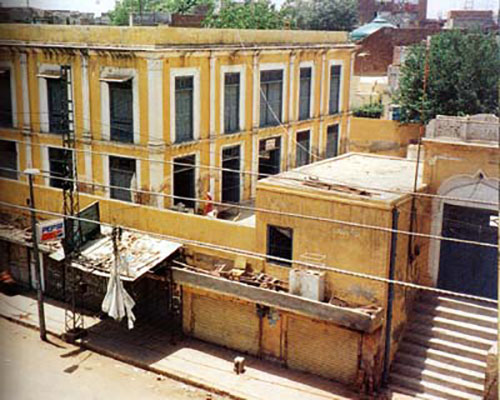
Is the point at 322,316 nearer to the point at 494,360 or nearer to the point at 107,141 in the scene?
the point at 494,360

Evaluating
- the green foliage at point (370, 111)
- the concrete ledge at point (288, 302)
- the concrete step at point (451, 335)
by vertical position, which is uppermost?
the green foliage at point (370, 111)

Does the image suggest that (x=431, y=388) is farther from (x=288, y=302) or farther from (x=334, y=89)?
(x=334, y=89)

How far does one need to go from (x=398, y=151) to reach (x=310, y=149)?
5742mm

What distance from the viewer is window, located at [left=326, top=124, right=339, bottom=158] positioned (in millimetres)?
33812

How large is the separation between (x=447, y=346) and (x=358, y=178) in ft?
17.4

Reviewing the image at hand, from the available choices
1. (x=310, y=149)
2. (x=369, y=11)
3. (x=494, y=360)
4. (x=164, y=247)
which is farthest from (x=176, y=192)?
(x=369, y=11)

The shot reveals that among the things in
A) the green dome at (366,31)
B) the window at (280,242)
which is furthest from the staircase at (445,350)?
the green dome at (366,31)

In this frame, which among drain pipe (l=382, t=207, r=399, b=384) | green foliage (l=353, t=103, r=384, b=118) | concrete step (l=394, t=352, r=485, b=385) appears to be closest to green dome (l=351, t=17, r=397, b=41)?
green foliage (l=353, t=103, r=384, b=118)

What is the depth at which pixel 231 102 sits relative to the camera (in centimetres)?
2686

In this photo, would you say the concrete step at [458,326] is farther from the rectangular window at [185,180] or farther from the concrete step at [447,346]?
the rectangular window at [185,180]

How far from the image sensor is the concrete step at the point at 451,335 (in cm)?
1767

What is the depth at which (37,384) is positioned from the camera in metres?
18.0

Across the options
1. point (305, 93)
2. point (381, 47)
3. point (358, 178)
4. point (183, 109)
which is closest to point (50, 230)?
point (183, 109)

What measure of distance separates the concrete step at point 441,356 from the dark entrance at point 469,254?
210 cm
